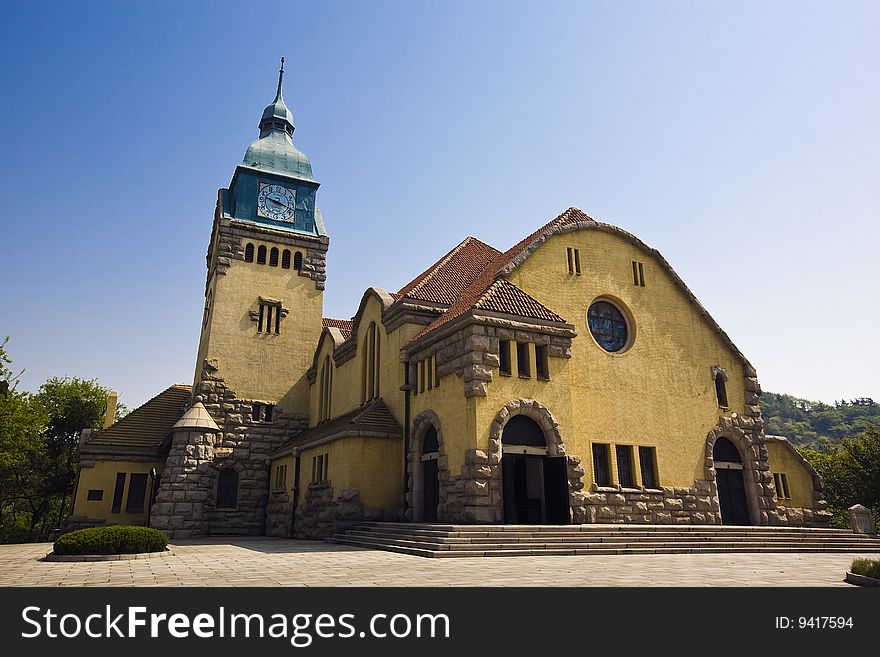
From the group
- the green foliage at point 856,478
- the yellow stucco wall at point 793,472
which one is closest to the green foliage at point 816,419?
the green foliage at point 856,478

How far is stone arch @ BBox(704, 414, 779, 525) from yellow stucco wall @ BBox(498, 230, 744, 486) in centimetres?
43

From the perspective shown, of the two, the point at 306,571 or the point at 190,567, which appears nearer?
the point at 306,571

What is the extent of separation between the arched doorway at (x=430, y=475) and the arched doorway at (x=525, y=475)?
2.57 m

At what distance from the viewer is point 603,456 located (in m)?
22.3

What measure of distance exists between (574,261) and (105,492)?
24587 millimetres

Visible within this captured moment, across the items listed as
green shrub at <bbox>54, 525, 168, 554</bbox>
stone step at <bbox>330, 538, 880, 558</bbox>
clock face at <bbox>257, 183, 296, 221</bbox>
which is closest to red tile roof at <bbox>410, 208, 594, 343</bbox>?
stone step at <bbox>330, 538, 880, 558</bbox>

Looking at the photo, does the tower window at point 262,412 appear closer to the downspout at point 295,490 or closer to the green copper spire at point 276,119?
the downspout at point 295,490

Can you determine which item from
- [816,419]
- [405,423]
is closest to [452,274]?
[405,423]

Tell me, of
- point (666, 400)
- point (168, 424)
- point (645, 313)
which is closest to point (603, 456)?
point (666, 400)

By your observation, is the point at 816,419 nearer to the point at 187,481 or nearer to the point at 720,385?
the point at 720,385

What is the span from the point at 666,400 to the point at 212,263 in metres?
25.5

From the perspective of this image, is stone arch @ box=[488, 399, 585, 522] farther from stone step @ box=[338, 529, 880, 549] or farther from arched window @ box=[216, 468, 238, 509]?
arched window @ box=[216, 468, 238, 509]

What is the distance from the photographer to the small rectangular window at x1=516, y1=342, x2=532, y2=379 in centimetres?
2048
